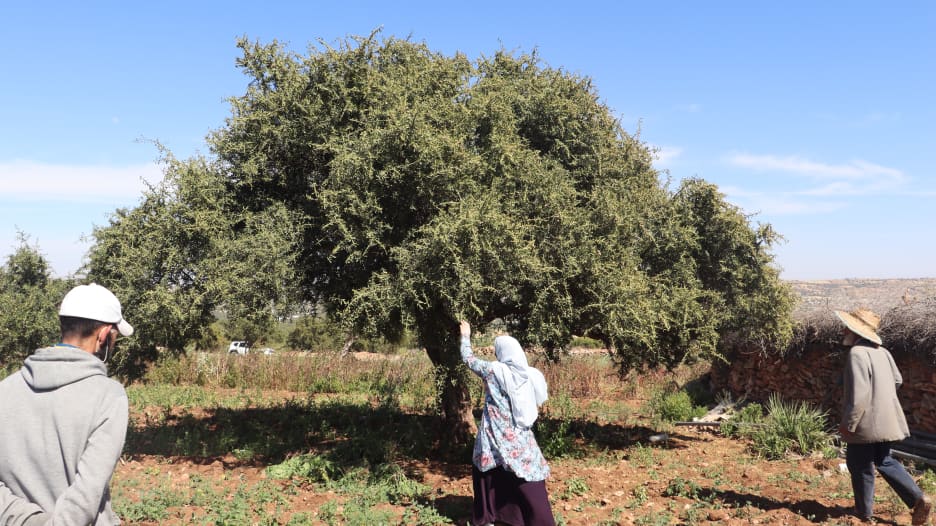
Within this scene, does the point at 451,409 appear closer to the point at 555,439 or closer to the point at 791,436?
the point at 555,439

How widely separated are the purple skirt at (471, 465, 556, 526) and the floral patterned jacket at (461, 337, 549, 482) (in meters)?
0.13

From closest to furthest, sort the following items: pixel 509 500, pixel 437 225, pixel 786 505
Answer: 1. pixel 509 500
2. pixel 786 505
3. pixel 437 225

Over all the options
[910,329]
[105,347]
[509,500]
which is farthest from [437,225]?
[910,329]

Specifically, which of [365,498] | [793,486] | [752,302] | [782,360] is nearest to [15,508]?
[365,498]

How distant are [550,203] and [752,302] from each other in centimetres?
424

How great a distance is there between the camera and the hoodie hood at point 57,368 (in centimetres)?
251

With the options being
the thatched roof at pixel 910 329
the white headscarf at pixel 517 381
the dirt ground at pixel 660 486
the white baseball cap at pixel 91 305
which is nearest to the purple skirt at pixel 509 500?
the white headscarf at pixel 517 381

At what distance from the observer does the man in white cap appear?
2438 millimetres

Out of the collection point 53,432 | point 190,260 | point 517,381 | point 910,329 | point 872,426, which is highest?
point 190,260

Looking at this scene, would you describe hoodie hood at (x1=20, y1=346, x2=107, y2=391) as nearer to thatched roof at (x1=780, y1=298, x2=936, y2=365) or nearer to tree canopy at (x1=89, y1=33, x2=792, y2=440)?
tree canopy at (x1=89, y1=33, x2=792, y2=440)

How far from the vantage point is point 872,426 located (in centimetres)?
602

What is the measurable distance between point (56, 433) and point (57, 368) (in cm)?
26

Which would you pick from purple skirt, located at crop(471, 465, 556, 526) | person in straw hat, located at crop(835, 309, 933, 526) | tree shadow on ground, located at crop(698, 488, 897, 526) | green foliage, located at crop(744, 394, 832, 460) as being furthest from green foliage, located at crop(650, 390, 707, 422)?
purple skirt, located at crop(471, 465, 556, 526)

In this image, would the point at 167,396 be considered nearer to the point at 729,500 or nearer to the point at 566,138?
the point at 566,138
